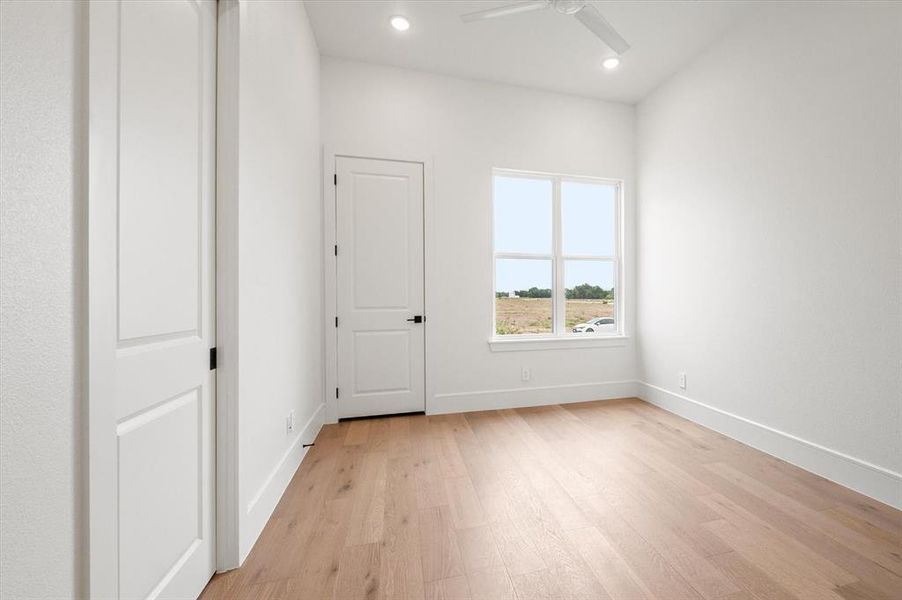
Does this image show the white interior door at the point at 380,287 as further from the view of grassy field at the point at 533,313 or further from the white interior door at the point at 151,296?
the white interior door at the point at 151,296

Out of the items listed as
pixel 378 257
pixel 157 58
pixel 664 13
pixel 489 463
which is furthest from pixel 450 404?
pixel 664 13

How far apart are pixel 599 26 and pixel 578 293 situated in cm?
224

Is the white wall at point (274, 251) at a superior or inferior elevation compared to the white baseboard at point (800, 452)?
superior

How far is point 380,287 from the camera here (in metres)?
3.02

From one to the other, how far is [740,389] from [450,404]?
7.64 ft

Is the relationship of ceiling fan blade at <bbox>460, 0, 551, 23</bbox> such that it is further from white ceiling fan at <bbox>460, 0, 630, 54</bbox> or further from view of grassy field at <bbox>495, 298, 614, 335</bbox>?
view of grassy field at <bbox>495, 298, 614, 335</bbox>

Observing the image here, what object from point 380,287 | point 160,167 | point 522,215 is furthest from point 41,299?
point 522,215

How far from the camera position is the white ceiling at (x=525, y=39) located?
243 centimetres

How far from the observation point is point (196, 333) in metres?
1.26

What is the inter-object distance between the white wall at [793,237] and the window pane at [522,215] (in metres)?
1.13

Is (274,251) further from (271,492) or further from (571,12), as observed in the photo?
(571,12)

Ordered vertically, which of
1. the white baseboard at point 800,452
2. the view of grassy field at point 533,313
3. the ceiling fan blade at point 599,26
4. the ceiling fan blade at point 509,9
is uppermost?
the ceiling fan blade at point 509,9

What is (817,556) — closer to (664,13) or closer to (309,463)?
(309,463)

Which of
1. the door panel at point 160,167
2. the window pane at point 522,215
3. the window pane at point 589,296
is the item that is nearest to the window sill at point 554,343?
the window pane at point 589,296
